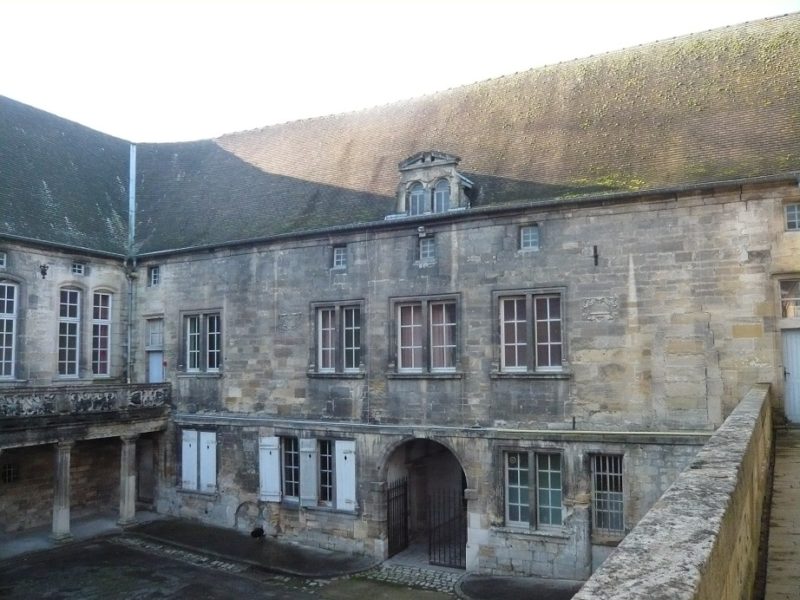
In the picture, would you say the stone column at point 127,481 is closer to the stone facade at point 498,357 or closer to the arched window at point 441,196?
the stone facade at point 498,357

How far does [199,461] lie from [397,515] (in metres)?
5.75

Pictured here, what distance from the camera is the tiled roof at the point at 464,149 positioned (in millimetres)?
13320

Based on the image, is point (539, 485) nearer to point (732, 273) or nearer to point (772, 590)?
point (732, 273)

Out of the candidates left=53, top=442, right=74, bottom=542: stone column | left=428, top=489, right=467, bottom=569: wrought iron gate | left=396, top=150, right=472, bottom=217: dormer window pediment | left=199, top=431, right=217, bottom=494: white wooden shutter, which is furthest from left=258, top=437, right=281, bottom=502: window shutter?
left=396, top=150, right=472, bottom=217: dormer window pediment

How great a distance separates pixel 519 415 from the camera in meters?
13.5

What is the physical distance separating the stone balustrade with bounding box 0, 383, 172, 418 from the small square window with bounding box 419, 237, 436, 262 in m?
8.34

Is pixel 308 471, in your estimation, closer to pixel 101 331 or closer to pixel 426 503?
pixel 426 503

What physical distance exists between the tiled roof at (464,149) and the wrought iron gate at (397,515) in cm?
623

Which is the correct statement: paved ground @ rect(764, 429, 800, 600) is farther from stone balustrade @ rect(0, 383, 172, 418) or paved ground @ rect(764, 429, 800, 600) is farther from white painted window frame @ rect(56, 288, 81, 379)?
white painted window frame @ rect(56, 288, 81, 379)

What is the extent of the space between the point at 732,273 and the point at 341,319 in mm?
8280

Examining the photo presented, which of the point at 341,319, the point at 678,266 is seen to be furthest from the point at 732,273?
the point at 341,319

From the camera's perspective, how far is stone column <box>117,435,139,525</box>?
1719 cm

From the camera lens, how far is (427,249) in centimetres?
1484

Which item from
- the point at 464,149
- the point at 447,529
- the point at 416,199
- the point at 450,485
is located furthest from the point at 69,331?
the point at 464,149
